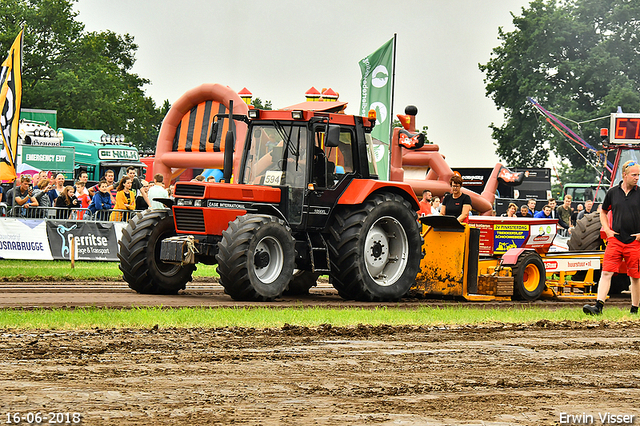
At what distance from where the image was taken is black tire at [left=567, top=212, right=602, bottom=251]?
15.6 metres

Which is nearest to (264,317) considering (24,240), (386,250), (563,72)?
(386,250)

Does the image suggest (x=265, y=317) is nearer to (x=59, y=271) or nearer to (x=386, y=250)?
(x=386, y=250)

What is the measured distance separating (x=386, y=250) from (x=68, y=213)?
8.48 metres

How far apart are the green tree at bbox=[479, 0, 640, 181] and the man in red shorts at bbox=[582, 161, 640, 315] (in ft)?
150

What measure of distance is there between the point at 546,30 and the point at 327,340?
2165 inches

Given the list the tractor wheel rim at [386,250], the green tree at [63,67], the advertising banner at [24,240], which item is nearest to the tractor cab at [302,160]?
the tractor wheel rim at [386,250]

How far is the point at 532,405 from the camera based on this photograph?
5.81 metres

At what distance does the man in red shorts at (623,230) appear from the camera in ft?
37.1

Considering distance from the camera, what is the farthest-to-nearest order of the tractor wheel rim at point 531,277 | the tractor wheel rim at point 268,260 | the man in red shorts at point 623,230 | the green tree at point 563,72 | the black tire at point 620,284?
the green tree at point 563,72, the black tire at point 620,284, the tractor wheel rim at point 531,277, the tractor wheel rim at point 268,260, the man in red shorts at point 623,230

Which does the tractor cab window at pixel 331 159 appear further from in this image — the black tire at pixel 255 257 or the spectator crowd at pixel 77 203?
the spectator crowd at pixel 77 203

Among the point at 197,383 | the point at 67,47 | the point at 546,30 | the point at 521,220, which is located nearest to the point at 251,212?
the point at 521,220

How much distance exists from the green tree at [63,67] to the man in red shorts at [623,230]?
55131 millimetres

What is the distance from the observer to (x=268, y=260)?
12.3 metres

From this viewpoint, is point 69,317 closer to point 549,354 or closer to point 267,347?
point 267,347
